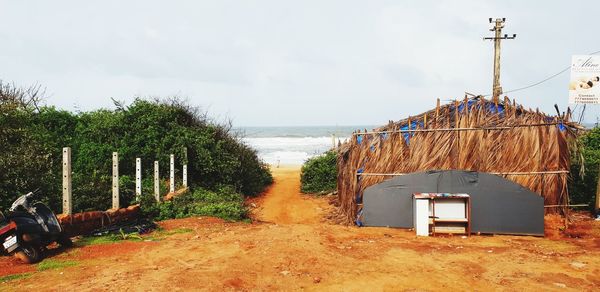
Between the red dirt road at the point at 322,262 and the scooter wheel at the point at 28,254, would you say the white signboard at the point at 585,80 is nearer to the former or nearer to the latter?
the red dirt road at the point at 322,262

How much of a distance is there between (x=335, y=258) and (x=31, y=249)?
4833 millimetres

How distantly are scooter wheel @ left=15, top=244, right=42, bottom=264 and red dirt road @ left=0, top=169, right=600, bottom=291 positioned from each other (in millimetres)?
359

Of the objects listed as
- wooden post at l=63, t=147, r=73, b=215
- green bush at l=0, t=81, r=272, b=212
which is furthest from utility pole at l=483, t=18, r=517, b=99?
Answer: wooden post at l=63, t=147, r=73, b=215

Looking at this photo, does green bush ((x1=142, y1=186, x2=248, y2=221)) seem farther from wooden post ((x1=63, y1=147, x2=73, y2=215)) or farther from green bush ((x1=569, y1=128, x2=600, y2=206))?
green bush ((x1=569, y1=128, x2=600, y2=206))

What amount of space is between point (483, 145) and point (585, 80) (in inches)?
116

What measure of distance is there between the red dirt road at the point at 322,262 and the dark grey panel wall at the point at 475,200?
0.37 metres

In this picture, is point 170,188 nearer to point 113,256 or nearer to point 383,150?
point 113,256

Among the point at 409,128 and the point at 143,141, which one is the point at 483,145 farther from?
the point at 143,141

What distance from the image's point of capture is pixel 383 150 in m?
9.93

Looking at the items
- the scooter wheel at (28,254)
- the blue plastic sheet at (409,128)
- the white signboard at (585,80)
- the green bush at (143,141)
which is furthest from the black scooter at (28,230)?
the white signboard at (585,80)

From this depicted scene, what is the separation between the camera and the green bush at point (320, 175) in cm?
1695

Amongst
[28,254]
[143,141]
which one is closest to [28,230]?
[28,254]

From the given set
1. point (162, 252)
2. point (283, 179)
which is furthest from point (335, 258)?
point (283, 179)

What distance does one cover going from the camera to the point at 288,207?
1395cm
